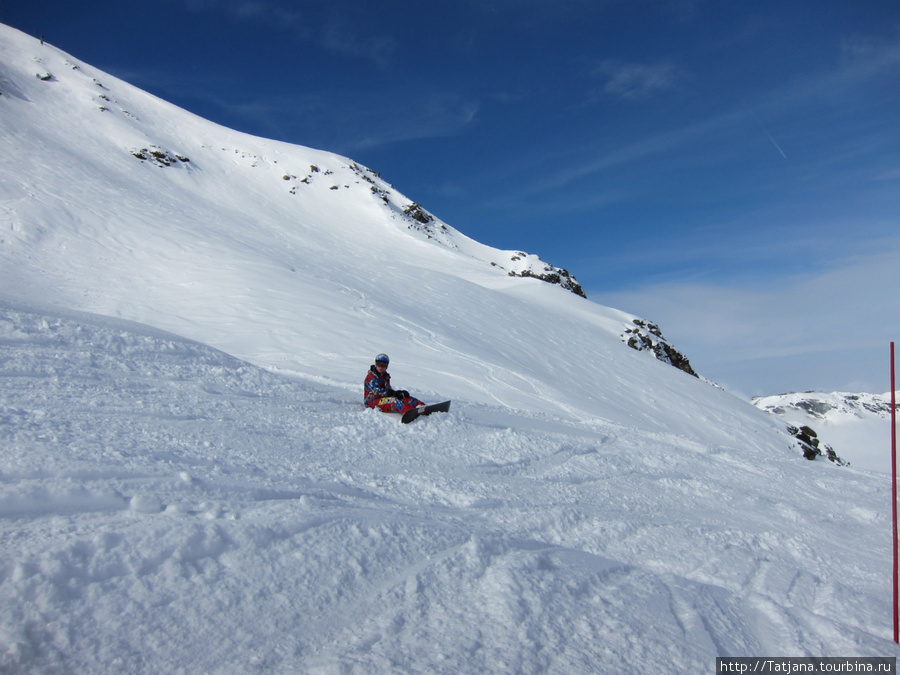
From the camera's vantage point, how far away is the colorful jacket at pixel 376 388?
8.14 meters

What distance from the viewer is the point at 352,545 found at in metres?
3.80

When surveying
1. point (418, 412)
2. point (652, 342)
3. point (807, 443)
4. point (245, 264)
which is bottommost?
point (418, 412)

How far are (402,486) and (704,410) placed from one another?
1981 cm

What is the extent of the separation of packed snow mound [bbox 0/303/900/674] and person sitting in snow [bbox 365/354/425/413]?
0.29 metres

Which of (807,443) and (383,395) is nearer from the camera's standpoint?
(383,395)

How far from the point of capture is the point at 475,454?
704cm

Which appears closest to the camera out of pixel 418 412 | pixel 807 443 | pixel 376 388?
pixel 418 412

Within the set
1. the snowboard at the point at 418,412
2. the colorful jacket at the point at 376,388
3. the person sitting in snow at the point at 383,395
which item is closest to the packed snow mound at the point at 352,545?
the snowboard at the point at 418,412

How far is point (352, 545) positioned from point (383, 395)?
439 centimetres

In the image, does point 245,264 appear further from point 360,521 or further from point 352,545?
point 352,545

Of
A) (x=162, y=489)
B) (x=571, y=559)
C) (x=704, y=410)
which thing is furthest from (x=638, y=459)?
(x=704, y=410)

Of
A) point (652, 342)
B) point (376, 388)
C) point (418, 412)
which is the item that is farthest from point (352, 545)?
point (652, 342)

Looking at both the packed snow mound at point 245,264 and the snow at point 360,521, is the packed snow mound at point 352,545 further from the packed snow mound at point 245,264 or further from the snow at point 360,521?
the packed snow mound at point 245,264

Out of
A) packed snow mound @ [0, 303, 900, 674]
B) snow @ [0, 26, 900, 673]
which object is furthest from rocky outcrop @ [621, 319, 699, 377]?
packed snow mound @ [0, 303, 900, 674]
